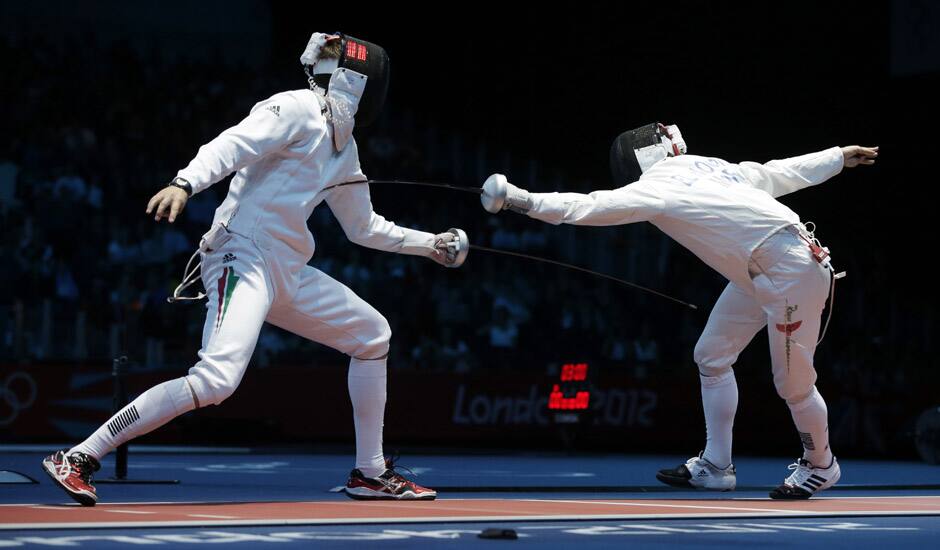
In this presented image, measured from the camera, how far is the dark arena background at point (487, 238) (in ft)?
33.3

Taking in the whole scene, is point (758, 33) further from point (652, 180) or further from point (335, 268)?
point (652, 180)

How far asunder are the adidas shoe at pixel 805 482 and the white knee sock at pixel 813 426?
0.03m

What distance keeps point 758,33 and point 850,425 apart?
14.6ft

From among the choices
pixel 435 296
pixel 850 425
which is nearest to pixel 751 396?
pixel 850 425

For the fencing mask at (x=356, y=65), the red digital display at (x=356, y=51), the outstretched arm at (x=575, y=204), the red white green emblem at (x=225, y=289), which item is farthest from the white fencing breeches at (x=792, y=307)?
the red white green emblem at (x=225, y=289)

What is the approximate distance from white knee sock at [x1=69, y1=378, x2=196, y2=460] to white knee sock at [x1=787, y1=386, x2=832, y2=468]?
2452mm

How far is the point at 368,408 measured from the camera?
4863mm

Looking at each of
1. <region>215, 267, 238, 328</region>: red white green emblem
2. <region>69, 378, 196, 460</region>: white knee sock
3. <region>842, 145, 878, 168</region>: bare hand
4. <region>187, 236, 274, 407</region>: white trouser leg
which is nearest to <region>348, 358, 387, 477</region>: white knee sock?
<region>187, 236, 274, 407</region>: white trouser leg

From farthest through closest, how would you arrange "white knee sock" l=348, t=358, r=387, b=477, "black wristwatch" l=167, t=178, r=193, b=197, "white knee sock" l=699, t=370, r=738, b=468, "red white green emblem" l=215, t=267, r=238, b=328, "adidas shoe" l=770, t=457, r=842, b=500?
"white knee sock" l=699, t=370, r=738, b=468
"adidas shoe" l=770, t=457, r=842, b=500
"white knee sock" l=348, t=358, r=387, b=477
"red white green emblem" l=215, t=267, r=238, b=328
"black wristwatch" l=167, t=178, r=193, b=197

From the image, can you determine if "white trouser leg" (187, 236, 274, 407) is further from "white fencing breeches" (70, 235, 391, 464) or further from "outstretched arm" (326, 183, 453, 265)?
"outstretched arm" (326, 183, 453, 265)

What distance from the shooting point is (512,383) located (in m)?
11.1

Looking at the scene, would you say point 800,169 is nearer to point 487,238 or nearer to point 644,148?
point 644,148

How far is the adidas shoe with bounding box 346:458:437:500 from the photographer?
477 cm

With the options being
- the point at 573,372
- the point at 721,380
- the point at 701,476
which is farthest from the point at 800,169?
the point at 573,372
